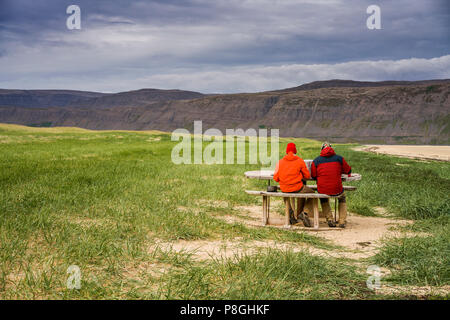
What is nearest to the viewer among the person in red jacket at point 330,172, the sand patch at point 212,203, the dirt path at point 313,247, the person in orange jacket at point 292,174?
the dirt path at point 313,247

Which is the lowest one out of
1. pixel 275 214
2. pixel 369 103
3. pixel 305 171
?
pixel 275 214

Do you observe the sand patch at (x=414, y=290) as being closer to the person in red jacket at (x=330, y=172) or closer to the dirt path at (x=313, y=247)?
the dirt path at (x=313, y=247)

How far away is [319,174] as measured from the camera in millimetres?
9031

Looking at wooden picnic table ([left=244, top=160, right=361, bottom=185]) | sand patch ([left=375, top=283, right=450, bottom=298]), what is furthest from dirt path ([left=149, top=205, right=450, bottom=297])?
wooden picnic table ([left=244, top=160, right=361, bottom=185])

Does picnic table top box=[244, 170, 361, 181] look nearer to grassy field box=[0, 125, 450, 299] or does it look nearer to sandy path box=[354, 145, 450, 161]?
grassy field box=[0, 125, 450, 299]

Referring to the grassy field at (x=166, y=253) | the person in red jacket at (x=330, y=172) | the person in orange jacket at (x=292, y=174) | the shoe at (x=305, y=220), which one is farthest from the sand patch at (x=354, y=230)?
the person in orange jacket at (x=292, y=174)

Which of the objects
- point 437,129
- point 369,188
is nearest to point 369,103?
point 437,129

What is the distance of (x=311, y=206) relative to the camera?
9.56 m

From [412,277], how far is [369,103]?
20673cm

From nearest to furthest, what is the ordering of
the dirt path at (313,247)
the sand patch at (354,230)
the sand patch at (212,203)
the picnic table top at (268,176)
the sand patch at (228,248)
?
the sand patch at (228,248) < the dirt path at (313,247) < the sand patch at (354,230) < the picnic table top at (268,176) < the sand patch at (212,203)

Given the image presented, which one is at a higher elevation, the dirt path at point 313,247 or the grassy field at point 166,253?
the grassy field at point 166,253

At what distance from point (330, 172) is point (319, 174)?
0.25m

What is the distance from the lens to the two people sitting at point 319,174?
890 centimetres
